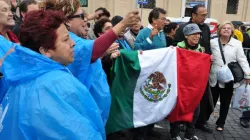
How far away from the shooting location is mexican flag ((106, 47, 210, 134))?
12.0ft

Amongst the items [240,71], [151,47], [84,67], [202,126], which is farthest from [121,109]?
[240,71]

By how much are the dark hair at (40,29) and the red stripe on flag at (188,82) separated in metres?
2.67

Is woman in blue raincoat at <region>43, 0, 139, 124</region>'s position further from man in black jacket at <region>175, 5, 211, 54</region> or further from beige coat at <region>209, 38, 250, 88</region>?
beige coat at <region>209, 38, 250, 88</region>

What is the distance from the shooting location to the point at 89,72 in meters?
2.56

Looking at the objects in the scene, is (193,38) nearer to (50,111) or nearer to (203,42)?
(203,42)

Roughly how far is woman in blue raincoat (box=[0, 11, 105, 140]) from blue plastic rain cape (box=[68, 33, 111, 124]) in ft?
2.77

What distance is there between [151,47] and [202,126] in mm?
1761

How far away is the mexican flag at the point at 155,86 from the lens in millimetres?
3660

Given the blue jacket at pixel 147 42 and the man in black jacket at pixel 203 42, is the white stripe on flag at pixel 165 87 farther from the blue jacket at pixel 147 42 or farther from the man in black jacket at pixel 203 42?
the man in black jacket at pixel 203 42

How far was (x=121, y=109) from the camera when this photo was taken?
3684 millimetres

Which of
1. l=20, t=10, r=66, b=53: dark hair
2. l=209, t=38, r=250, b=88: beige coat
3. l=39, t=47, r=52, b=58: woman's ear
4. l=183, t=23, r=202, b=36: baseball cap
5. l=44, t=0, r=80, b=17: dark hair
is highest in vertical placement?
l=44, t=0, r=80, b=17: dark hair

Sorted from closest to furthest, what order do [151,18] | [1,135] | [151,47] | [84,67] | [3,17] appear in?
[1,135] → [84,67] → [3,17] → [151,47] → [151,18]

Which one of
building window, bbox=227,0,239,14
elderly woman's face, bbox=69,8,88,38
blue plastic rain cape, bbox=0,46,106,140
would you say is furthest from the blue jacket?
building window, bbox=227,0,239,14

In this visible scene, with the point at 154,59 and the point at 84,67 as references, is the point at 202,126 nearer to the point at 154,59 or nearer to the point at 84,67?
the point at 154,59
